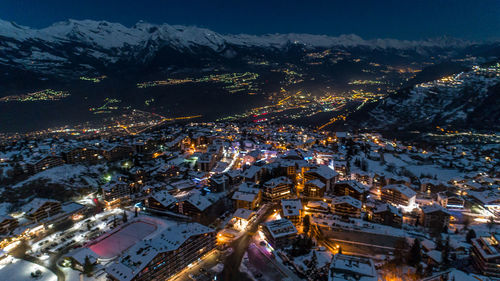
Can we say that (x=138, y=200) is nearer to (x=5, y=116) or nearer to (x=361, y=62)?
(x=5, y=116)

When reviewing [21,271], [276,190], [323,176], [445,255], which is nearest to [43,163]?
[21,271]

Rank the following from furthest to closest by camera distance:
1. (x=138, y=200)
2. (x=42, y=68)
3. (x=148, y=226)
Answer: (x=42, y=68), (x=138, y=200), (x=148, y=226)

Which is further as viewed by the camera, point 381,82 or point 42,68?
point 381,82

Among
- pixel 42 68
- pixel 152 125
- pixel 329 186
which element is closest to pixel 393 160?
pixel 329 186

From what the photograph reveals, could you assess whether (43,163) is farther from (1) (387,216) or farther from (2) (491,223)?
(2) (491,223)

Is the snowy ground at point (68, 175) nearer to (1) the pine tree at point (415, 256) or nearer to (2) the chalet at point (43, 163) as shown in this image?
(2) the chalet at point (43, 163)

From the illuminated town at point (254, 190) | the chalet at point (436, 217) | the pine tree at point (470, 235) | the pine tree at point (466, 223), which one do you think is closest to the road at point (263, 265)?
the illuminated town at point (254, 190)
